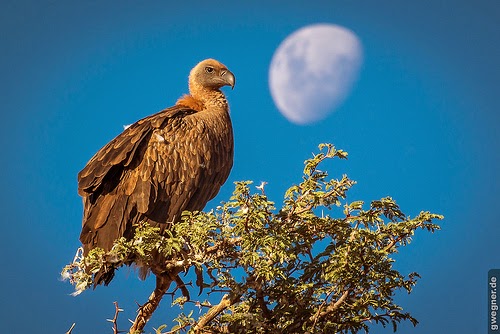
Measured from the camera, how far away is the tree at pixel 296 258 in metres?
6.59

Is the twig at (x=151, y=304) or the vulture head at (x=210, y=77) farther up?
the vulture head at (x=210, y=77)

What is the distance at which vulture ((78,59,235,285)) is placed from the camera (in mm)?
8945

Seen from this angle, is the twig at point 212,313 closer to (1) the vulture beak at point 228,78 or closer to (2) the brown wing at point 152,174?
(2) the brown wing at point 152,174

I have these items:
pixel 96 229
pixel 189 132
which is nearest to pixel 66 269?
pixel 96 229

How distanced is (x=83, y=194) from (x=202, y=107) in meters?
2.36

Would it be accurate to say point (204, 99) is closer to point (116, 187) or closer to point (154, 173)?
point (154, 173)

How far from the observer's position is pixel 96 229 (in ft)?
29.1

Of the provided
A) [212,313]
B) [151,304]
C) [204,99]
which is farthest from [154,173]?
[212,313]

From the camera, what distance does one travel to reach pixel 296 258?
22.8ft

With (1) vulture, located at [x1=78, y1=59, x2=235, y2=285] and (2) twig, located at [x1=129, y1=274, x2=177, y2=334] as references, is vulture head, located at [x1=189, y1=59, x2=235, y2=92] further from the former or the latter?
(2) twig, located at [x1=129, y1=274, x2=177, y2=334]

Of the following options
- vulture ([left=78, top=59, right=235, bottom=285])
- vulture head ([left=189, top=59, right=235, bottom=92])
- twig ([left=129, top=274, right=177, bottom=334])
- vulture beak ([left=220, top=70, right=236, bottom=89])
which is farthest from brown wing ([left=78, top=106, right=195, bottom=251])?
vulture beak ([left=220, top=70, right=236, bottom=89])

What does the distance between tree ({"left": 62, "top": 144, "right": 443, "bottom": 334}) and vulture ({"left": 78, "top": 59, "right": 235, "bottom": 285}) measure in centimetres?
170

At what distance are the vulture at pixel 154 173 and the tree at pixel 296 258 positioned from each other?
5.57 ft

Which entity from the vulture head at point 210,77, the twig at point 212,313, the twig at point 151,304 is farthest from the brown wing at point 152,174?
the twig at point 212,313
